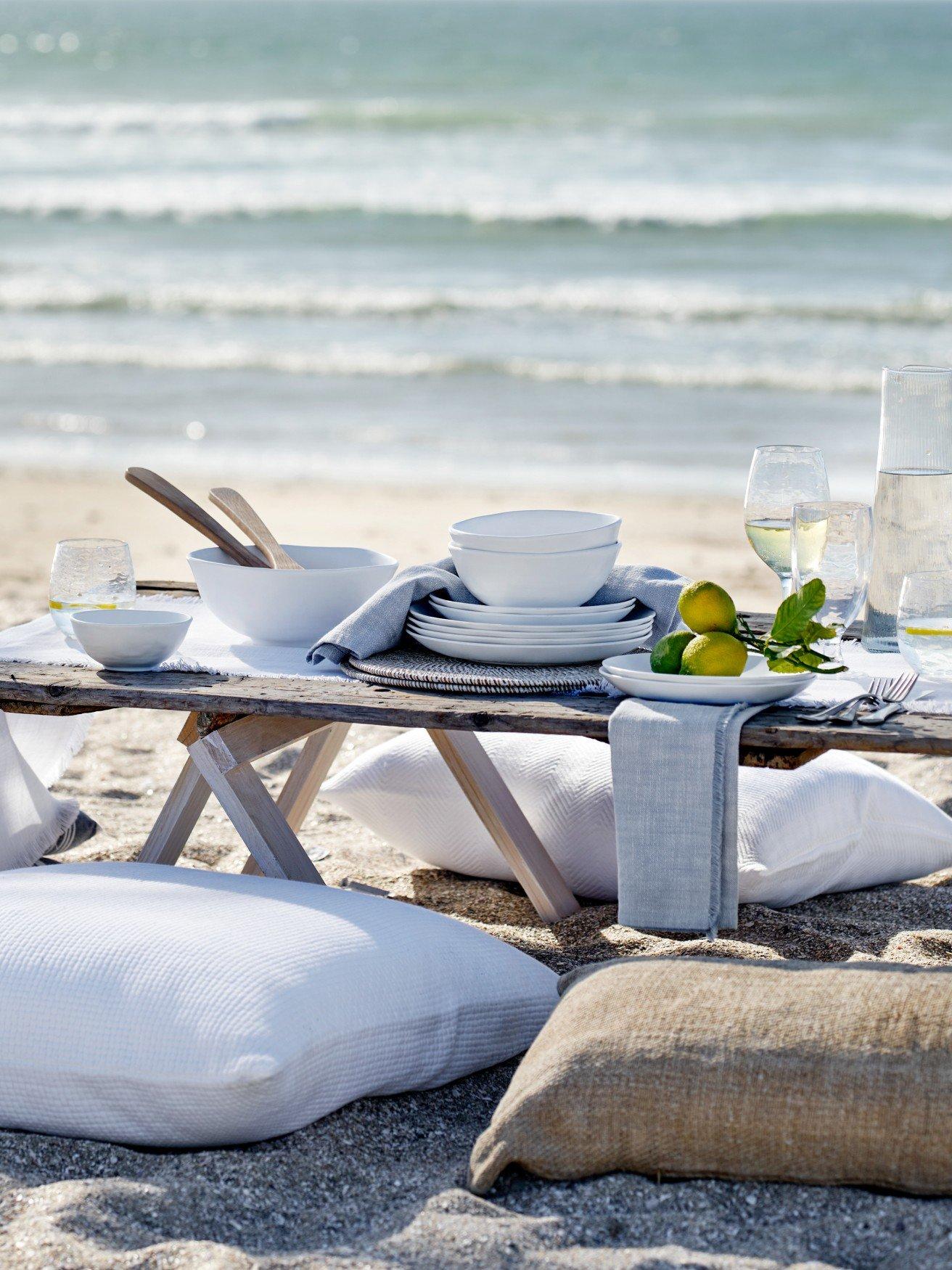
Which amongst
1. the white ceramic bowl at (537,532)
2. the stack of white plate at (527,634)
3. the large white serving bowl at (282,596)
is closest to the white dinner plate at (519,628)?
the stack of white plate at (527,634)

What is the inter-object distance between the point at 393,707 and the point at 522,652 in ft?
1.01

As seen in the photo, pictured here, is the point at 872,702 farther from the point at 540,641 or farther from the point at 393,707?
the point at 393,707

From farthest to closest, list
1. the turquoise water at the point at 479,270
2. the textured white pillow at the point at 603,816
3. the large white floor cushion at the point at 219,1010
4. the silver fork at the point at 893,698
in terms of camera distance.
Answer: the turquoise water at the point at 479,270 < the textured white pillow at the point at 603,816 < the silver fork at the point at 893,698 < the large white floor cushion at the point at 219,1010

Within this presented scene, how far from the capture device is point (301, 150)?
26.4 meters

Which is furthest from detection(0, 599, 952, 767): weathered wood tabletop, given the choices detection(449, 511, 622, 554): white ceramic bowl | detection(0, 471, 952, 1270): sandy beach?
detection(0, 471, 952, 1270): sandy beach

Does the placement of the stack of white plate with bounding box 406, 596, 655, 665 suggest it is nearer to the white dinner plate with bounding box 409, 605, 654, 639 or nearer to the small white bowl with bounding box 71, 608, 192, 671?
the white dinner plate with bounding box 409, 605, 654, 639

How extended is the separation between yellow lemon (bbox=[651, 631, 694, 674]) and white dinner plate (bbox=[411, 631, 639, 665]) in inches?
7.8

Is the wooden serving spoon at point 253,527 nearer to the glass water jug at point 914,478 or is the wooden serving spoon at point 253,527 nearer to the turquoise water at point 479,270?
the glass water jug at point 914,478

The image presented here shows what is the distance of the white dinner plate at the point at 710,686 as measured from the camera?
263cm

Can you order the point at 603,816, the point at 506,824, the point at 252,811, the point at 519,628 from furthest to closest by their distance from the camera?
1. the point at 603,816
2. the point at 506,824
3. the point at 252,811
4. the point at 519,628

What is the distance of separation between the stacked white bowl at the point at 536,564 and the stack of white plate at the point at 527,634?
32 mm

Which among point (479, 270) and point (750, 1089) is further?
point (479, 270)

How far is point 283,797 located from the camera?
12.3ft

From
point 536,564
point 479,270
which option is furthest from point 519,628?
point 479,270
